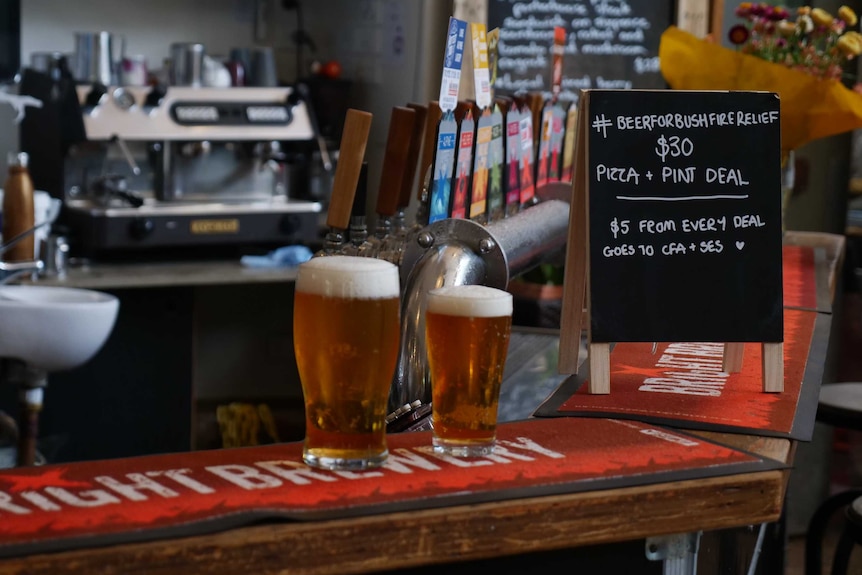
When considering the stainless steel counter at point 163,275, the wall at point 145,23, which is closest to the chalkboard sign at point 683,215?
the stainless steel counter at point 163,275

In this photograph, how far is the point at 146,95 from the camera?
3.79 m

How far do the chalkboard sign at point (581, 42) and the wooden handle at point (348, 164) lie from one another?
10.0 feet

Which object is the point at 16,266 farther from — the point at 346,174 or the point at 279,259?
the point at 346,174

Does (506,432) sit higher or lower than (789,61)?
lower

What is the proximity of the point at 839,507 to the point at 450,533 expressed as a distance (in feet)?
6.09

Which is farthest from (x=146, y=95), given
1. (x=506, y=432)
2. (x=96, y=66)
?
(x=506, y=432)

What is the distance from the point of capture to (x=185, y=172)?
3.93m

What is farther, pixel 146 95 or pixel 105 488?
pixel 146 95

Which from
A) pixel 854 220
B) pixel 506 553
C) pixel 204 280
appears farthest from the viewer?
pixel 854 220

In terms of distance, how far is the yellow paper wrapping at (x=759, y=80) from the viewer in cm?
250

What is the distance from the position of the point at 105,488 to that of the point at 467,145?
0.78 m

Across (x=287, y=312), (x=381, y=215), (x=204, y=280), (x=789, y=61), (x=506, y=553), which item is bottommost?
Result: (x=287, y=312)

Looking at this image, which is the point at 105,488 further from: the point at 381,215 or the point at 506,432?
the point at 381,215

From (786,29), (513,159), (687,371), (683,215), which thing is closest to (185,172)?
(786,29)
